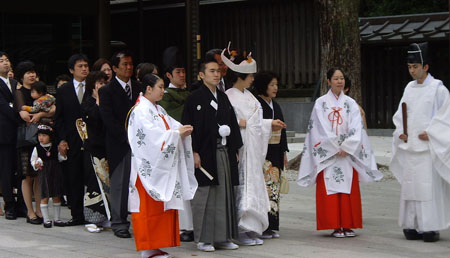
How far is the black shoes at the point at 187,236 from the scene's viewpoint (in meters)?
7.31

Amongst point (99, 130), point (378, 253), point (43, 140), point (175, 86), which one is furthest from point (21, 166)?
point (378, 253)

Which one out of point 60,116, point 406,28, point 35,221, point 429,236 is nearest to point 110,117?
point 60,116

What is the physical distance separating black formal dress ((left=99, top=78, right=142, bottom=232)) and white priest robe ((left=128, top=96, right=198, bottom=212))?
103cm

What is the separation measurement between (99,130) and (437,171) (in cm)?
333

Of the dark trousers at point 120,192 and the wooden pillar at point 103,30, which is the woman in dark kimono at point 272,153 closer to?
the dark trousers at point 120,192

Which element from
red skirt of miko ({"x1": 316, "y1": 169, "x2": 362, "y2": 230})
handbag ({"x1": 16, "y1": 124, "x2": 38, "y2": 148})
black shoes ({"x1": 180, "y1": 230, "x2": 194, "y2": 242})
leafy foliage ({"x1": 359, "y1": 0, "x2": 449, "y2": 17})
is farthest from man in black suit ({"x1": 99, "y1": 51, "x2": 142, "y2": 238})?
leafy foliage ({"x1": 359, "y1": 0, "x2": 449, "y2": 17})

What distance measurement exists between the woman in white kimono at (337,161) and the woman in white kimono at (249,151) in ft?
1.86

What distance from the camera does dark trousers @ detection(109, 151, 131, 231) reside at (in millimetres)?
7492

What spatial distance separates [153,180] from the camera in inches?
247

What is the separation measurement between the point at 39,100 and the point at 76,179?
99cm

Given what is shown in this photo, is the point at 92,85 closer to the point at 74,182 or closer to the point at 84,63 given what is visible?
the point at 84,63

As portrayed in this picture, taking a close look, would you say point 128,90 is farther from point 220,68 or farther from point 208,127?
point 208,127

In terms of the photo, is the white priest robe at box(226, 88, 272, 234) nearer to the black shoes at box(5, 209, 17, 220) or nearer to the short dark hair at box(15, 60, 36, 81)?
the short dark hair at box(15, 60, 36, 81)

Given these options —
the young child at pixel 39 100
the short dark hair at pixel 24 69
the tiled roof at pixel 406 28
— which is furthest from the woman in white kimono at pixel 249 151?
the tiled roof at pixel 406 28
